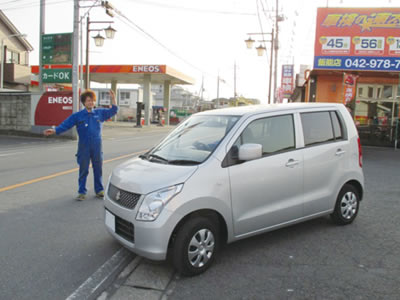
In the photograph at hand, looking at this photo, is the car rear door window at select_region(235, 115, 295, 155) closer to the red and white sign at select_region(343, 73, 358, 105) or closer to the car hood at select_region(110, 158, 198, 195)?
the car hood at select_region(110, 158, 198, 195)

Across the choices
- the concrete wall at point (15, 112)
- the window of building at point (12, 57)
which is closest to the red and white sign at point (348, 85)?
the concrete wall at point (15, 112)

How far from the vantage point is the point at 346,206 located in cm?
493

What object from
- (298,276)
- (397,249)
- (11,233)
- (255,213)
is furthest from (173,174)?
(397,249)

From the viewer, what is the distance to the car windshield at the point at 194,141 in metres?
3.85

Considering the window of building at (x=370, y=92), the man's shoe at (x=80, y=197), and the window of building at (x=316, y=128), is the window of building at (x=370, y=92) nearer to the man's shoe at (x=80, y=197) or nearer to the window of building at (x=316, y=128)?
the window of building at (x=316, y=128)

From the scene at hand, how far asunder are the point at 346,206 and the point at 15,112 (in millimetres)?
19237

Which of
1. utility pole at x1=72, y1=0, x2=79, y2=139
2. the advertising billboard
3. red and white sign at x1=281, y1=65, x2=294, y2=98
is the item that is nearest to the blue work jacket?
the advertising billboard

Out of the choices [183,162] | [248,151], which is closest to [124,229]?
[183,162]

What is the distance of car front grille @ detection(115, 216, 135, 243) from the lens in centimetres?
344

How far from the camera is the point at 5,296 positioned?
3006 millimetres

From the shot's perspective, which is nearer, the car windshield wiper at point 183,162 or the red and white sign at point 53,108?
the car windshield wiper at point 183,162

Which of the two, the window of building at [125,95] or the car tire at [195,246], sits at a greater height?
the window of building at [125,95]

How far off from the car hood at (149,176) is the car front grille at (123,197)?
0.14 ft

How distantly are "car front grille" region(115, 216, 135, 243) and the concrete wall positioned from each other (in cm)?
1775
